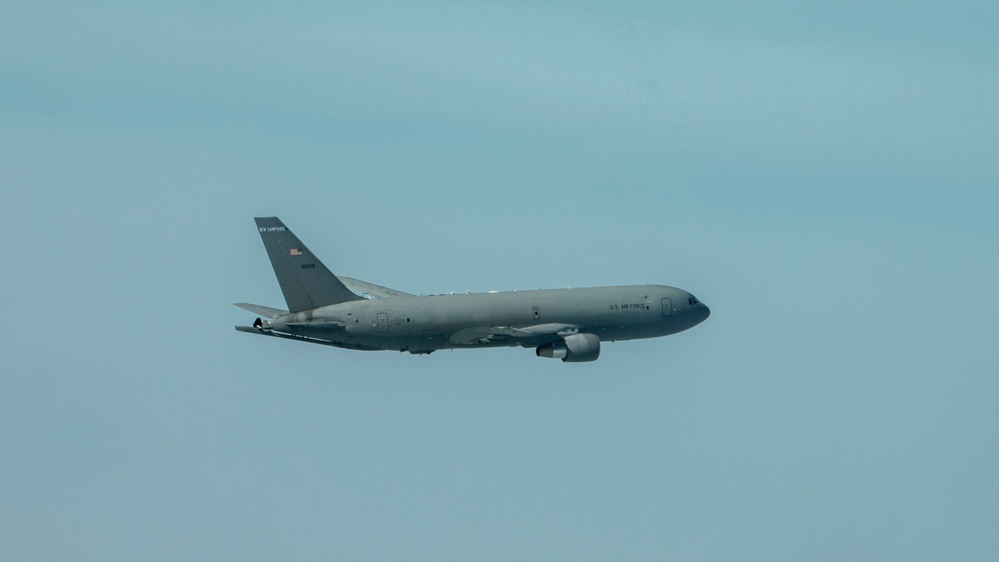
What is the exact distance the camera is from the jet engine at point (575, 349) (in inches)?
7190

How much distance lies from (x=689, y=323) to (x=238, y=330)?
49174 millimetres

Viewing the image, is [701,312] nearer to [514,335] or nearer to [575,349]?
[575,349]

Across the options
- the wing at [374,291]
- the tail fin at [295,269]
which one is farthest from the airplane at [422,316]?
the wing at [374,291]

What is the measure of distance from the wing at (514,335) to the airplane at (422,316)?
3.9 inches

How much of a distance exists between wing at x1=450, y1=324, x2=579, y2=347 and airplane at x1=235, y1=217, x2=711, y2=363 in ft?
0.32

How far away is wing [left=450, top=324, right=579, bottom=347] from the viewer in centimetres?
17962

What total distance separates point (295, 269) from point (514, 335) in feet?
73.9

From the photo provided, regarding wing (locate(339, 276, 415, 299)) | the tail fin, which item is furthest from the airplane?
wing (locate(339, 276, 415, 299))

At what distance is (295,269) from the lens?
177 metres

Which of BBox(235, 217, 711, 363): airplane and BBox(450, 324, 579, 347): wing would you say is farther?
BBox(450, 324, 579, 347): wing

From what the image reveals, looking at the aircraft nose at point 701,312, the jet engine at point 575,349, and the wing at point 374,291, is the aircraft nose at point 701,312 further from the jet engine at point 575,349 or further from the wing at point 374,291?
the wing at point 374,291

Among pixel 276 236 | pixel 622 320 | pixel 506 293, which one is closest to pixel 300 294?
pixel 276 236

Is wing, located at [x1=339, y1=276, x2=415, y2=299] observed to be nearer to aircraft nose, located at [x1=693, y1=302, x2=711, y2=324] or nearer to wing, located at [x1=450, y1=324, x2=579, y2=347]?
wing, located at [x1=450, y1=324, x2=579, y2=347]

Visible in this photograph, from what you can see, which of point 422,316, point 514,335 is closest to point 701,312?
point 514,335
